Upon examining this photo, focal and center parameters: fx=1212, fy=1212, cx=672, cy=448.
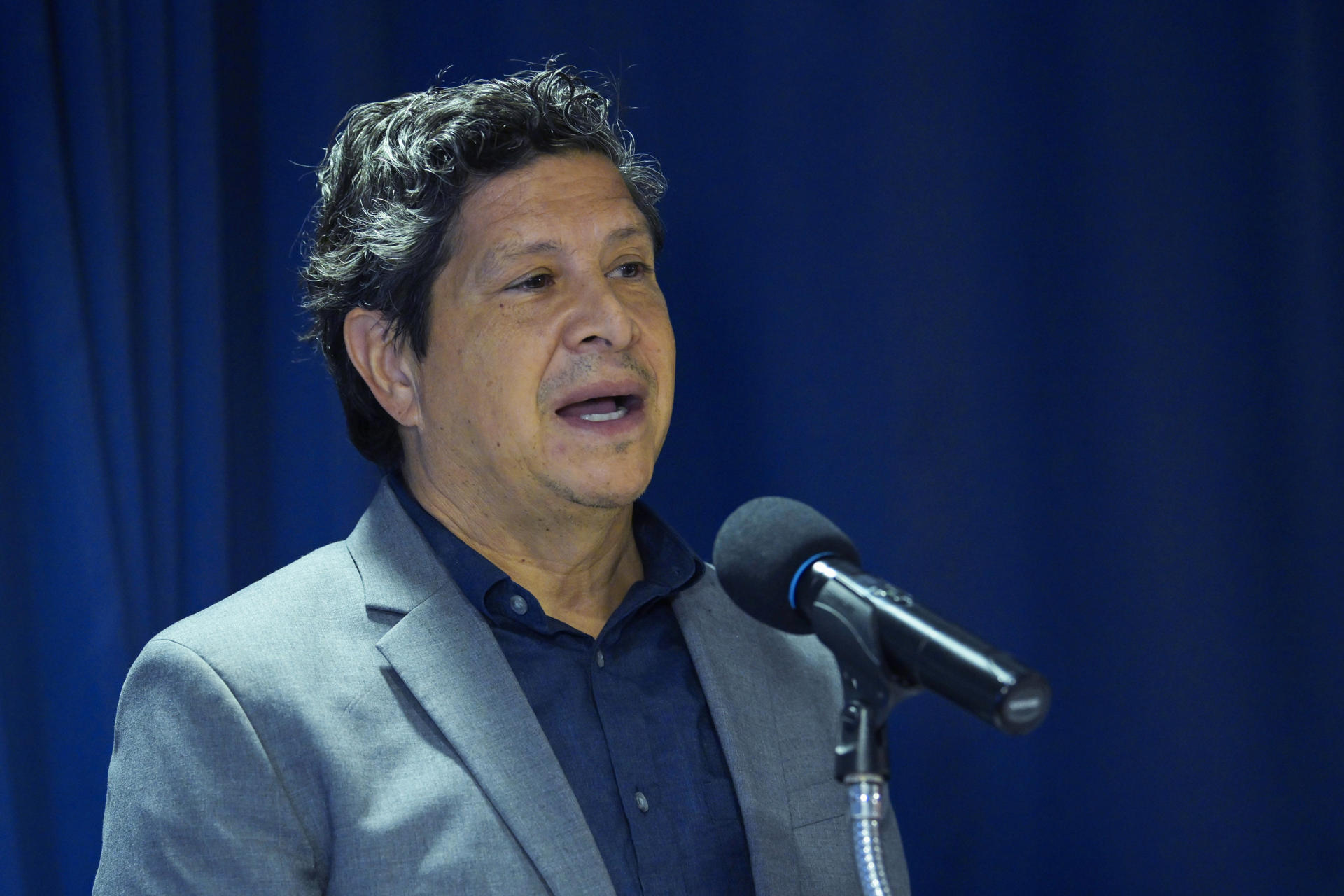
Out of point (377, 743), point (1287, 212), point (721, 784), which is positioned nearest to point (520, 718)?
point (377, 743)

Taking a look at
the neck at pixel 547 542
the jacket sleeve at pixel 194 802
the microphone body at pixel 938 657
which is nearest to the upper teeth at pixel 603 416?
the neck at pixel 547 542

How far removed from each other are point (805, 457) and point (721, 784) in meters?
0.65

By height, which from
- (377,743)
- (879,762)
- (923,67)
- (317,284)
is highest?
(923,67)

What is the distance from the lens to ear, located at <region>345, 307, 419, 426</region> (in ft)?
5.58

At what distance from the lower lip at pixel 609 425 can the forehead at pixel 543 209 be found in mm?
248

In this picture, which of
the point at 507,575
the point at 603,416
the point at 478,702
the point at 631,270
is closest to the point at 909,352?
the point at 631,270

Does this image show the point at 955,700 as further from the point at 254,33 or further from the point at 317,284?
the point at 254,33

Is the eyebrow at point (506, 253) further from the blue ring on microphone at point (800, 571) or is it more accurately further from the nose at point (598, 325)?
the blue ring on microphone at point (800, 571)

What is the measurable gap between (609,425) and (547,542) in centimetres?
19

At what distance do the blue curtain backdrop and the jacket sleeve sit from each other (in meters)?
0.47

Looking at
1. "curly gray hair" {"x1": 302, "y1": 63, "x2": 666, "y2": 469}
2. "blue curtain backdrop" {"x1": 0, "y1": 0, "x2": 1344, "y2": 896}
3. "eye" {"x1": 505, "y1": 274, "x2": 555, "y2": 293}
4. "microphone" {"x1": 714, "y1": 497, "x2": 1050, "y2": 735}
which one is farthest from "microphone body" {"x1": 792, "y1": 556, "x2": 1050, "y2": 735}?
"blue curtain backdrop" {"x1": 0, "y1": 0, "x2": 1344, "y2": 896}

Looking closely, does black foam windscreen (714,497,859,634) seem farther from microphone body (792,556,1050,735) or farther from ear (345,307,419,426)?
ear (345,307,419,426)

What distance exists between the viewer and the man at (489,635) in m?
1.34

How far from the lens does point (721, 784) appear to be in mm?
1553
